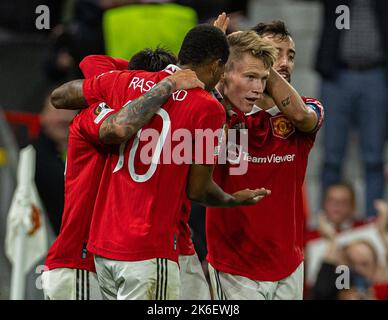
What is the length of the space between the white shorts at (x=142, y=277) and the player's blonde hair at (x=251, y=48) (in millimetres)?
1158

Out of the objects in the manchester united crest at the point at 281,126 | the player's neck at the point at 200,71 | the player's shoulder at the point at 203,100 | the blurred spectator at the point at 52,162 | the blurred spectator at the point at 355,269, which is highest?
the player's neck at the point at 200,71

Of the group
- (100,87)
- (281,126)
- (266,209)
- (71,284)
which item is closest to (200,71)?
(100,87)

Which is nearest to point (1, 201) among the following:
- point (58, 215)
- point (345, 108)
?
point (58, 215)

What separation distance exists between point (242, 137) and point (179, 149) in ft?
2.49

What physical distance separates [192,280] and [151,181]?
2.99 ft

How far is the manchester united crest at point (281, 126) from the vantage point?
6910 millimetres

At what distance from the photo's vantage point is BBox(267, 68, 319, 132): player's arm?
6711 mm

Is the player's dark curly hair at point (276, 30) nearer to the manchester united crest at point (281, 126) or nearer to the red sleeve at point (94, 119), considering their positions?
the manchester united crest at point (281, 126)

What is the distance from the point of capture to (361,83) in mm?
10461

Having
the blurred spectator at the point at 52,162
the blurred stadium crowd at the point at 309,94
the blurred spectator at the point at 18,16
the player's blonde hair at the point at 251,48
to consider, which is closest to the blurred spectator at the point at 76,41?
the blurred stadium crowd at the point at 309,94

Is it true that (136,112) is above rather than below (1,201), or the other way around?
above

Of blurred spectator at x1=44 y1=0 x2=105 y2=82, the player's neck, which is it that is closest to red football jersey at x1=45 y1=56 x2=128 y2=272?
the player's neck

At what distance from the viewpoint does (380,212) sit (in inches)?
411

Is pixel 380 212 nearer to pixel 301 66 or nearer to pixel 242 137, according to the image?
pixel 301 66
